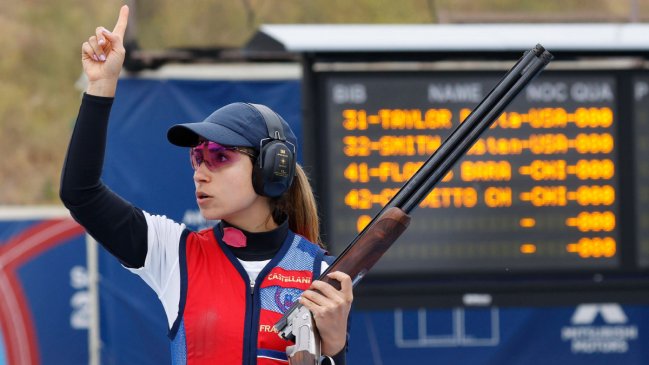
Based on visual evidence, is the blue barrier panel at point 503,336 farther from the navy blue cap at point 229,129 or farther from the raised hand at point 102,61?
the raised hand at point 102,61

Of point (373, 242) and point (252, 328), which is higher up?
point (373, 242)

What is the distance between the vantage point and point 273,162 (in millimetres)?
2867

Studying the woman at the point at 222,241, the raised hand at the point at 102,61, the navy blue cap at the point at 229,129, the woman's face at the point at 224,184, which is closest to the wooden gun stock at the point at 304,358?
the woman at the point at 222,241

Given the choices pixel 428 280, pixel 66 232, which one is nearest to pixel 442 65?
pixel 428 280

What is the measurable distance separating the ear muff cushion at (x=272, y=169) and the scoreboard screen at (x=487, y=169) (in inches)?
116

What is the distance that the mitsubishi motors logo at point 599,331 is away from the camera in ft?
23.8

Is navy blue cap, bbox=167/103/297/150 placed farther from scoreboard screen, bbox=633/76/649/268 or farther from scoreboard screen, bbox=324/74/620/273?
scoreboard screen, bbox=633/76/649/268

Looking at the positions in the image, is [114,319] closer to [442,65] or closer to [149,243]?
[442,65]

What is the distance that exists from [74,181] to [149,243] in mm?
271

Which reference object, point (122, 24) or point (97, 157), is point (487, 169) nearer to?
point (122, 24)

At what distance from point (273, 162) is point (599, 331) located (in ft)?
16.0

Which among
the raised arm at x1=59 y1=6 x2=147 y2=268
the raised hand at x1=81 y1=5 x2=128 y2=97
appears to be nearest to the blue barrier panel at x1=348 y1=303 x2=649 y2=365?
the raised arm at x1=59 y1=6 x2=147 y2=268

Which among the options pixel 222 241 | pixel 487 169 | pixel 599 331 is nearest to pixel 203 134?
pixel 222 241

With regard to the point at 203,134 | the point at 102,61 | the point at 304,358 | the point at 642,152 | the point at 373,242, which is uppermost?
the point at 642,152
